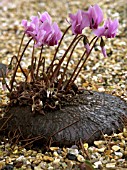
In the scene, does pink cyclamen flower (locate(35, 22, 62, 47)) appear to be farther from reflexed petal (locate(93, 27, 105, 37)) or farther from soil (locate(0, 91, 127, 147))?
soil (locate(0, 91, 127, 147))

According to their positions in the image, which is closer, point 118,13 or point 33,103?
→ point 33,103

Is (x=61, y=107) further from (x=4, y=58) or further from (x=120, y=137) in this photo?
(x=4, y=58)

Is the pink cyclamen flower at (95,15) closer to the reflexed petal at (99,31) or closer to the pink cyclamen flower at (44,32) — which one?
the reflexed petal at (99,31)

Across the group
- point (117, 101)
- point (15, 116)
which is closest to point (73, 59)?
point (117, 101)

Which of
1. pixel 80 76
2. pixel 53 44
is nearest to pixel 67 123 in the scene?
pixel 53 44

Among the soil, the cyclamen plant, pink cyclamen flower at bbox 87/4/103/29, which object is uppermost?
pink cyclamen flower at bbox 87/4/103/29

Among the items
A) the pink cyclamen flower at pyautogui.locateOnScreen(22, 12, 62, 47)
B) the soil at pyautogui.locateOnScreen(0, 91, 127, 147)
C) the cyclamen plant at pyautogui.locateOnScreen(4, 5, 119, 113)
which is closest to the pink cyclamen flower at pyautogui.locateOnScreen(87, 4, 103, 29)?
the cyclamen plant at pyautogui.locateOnScreen(4, 5, 119, 113)

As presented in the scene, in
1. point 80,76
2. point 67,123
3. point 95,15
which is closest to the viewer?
point 95,15

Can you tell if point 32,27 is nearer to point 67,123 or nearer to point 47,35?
point 47,35
